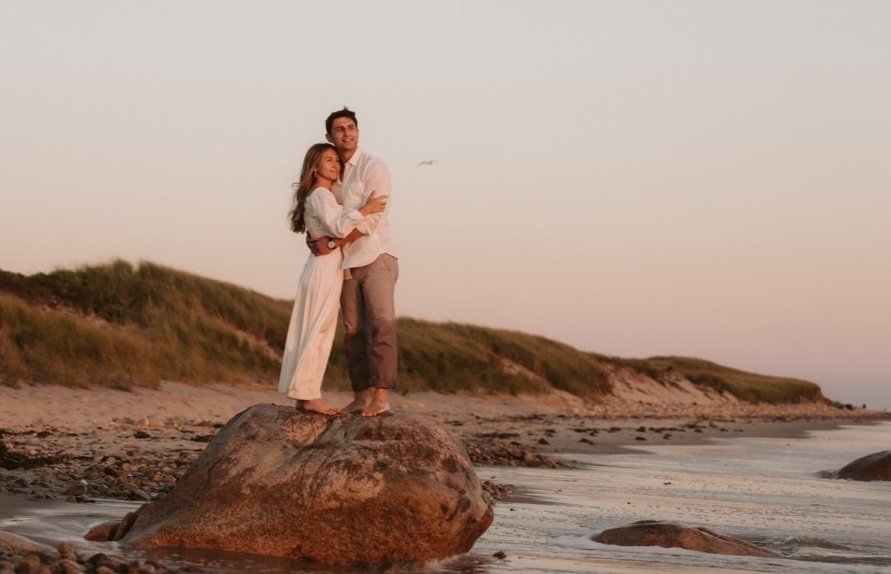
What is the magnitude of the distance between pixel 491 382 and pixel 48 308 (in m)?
12.1

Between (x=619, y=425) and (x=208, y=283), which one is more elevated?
(x=208, y=283)

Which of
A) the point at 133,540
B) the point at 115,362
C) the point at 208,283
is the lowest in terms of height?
the point at 133,540

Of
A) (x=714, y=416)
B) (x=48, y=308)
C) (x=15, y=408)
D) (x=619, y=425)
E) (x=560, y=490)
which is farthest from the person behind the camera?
(x=714, y=416)

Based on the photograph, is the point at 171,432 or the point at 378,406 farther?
the point at 171,432

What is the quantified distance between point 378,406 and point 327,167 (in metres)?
1.81

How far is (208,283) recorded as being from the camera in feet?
96.6

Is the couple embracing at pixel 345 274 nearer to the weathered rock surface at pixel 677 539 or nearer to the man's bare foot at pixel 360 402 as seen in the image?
the man's bare foot at pixel 360 402

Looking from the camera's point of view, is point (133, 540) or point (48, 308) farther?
point (48, 308)

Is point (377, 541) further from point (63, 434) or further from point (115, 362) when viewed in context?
point (115, 362)

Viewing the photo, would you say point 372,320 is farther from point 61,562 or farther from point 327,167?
point 61,562

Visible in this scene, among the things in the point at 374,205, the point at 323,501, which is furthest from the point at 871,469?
the point at 323,501

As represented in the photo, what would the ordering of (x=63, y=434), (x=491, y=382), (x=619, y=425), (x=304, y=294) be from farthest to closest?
(x=491, y=382), (x=619, y=425), (x=63, y=434), (x=304, y=294)

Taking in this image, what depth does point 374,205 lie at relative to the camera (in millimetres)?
9000

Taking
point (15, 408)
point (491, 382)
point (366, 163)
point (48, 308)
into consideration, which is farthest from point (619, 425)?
point (366, 163)
